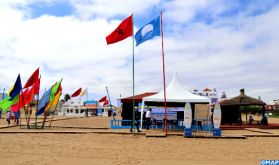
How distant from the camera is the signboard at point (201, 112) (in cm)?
1702

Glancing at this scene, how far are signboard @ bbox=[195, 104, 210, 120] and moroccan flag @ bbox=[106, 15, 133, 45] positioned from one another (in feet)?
16.6

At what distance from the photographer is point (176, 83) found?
21391 millimetres

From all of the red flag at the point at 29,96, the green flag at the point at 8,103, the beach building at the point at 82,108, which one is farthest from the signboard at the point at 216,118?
the beach building at the point at 82,108

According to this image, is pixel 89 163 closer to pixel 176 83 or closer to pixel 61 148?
pixel 61 148

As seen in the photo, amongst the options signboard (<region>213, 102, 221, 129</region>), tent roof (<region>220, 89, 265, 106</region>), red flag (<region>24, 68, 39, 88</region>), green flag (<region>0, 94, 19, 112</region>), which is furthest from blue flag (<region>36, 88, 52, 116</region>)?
tent roof (<region>220, 89, 265, 106</region>)

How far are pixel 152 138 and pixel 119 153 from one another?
5.15 meters

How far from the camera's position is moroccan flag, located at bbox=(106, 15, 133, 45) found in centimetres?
1725

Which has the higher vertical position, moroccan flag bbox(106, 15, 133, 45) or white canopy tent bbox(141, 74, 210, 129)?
moroccan flag bbox(106, 15, 133, 45)

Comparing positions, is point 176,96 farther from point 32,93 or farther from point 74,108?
point 74,108

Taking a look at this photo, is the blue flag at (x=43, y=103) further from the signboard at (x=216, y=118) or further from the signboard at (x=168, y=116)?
the signboard at (x=216, y=118)

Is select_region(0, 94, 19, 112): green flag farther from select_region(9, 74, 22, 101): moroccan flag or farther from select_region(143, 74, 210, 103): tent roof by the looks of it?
select_region(143, 74, 210, 103): tent roof

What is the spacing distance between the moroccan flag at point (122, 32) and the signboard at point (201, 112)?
507 centimetres

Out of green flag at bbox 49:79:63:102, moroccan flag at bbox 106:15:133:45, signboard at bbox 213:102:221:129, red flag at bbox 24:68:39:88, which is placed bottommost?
signboard at bbox 213:102:221:129

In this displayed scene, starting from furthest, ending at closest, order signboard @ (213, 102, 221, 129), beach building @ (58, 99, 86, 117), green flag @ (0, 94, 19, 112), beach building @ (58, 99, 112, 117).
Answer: beach building @ (58, 99, 86, 117)
beach building @ (58, 99, 112, 117)
green flag @ (0, 94, 19, 112)
signboard @ (213, 102, 221, 129)
